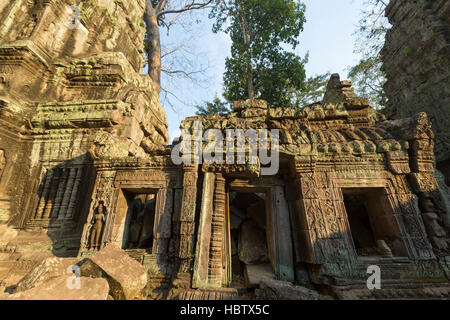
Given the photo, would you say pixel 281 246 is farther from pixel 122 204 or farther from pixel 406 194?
pixel 122 204

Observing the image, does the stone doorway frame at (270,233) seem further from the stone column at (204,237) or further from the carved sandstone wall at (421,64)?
the carved sandstone wall at (421,64)

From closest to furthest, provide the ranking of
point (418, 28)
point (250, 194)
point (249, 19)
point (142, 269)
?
1. point (142, 269)
2. point (250, 194)
3. point (418, 28)
4. point (249, 19)

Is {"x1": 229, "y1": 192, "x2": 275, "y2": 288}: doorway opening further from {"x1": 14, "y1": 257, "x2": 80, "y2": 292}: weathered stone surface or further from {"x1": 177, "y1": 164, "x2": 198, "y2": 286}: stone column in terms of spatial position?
{"x1": 14, "y1": 257, "x2": 80, "y2": 292}: weathered stone surface

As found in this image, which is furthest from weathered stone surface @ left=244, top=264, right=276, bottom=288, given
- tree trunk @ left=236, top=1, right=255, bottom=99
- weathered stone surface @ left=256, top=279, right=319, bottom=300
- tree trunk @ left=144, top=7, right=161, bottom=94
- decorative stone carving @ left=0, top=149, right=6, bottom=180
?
tree trunk @ left=144, top=7, right=161, bottom=94

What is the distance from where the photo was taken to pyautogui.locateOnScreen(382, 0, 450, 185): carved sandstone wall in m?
6.84

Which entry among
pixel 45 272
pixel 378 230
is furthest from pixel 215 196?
pixel 378 230

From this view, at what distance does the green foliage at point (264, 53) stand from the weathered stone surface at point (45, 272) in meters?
12.9

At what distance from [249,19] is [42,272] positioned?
18.0 meters

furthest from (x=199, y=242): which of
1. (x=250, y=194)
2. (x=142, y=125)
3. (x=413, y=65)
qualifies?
(x=413, y=65)

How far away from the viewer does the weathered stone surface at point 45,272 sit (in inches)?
104

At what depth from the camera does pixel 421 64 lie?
25.8 feet

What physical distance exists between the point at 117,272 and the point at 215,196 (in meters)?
2.12

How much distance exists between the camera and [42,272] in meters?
2.73

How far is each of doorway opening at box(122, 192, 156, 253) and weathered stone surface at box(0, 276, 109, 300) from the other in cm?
196
